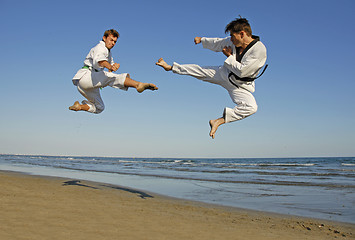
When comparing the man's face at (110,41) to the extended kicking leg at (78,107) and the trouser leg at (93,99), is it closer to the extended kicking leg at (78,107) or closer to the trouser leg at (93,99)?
the trouser leg at (93,99)

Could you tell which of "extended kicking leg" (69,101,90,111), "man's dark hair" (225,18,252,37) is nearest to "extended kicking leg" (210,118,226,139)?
"man's dark hair" (225,18,252,37)

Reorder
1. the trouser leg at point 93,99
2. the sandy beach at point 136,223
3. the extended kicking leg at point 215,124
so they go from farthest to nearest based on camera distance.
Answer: the trouser leg at point 93,99
the extended kicking leg at point 215,124
the sandy beach at point 136,223

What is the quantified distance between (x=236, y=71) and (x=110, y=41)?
2669 millimetres

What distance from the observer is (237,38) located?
5.31m

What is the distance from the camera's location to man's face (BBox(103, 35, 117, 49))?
616cm

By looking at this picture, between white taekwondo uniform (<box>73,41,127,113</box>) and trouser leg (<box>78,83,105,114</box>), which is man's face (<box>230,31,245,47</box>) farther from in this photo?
trouser leg (<box>78,83,105,114</box>)

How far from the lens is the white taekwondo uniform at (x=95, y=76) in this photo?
5938 millimetres

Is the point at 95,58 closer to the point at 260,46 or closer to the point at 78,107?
the point at 78,107

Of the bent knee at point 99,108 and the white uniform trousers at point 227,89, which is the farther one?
the bent knee at point 99,108

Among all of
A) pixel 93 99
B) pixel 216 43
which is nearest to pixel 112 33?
pixel 93 99

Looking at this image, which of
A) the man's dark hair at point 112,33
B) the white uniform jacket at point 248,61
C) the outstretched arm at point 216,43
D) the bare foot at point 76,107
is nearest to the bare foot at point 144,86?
the man's dark hair at point 112,33

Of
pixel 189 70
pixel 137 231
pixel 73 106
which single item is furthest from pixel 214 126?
pixel 73 106

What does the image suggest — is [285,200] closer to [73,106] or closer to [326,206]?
[326,206]

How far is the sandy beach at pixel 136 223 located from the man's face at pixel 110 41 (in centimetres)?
333
